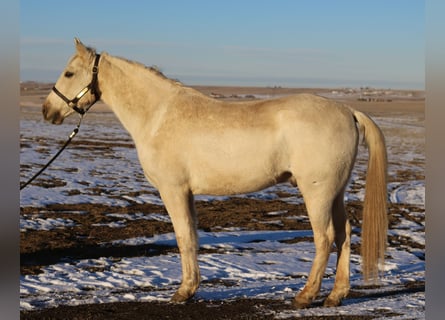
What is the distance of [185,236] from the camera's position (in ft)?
19.1

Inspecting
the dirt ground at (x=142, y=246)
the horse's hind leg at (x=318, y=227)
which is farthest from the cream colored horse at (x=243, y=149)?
the dirt ground at (x=142, y=246)

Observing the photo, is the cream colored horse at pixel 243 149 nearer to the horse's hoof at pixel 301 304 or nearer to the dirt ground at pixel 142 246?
the horse's hoof at pixel 301 304

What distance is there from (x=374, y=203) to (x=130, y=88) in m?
2.85

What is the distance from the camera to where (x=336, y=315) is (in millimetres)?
5211

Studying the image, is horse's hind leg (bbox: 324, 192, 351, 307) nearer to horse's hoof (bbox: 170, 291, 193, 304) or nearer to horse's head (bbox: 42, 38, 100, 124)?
horse's hoof (bbox: 170, 291, 193, 304)

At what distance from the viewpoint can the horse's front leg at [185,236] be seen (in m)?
5.76

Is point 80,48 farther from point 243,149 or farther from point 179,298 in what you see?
point 179,298

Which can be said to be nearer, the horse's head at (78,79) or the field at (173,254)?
the field at (173,254)

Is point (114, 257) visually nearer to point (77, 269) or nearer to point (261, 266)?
point (77, 269)

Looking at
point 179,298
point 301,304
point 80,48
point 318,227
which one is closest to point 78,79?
point 80,48

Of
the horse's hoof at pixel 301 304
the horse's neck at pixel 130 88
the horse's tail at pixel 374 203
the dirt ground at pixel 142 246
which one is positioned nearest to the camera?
the dirt ground at pixel 142 246

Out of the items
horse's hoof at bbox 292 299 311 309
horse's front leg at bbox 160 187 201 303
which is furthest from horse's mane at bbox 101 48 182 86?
horse's hoof at bbox 292 299 311 309

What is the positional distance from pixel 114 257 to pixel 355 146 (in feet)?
14.0

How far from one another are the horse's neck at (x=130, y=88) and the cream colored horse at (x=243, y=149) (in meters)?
0.01
